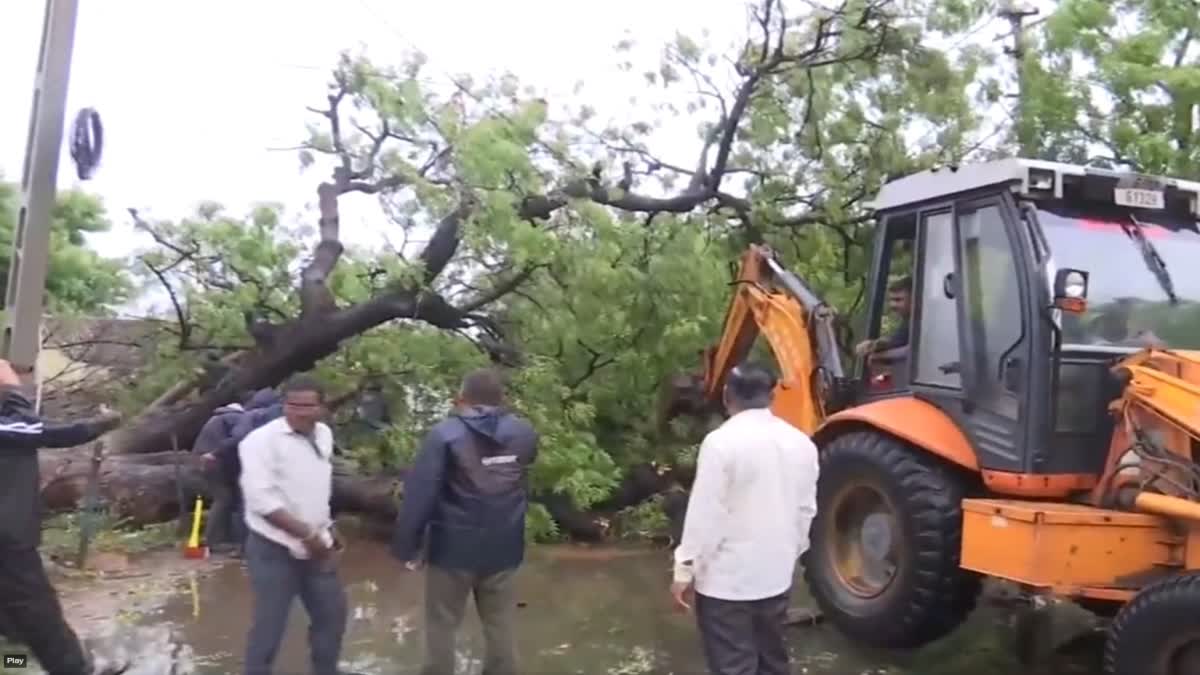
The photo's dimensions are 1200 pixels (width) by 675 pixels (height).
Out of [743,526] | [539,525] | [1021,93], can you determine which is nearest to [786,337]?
[539,525]

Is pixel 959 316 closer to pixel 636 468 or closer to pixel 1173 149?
pixel 636 468

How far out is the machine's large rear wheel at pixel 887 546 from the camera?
19.5ft

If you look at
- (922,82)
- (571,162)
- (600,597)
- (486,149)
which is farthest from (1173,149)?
(600,597)

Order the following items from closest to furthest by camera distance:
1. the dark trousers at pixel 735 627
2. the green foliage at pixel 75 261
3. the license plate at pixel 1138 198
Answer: the dark trousers at pixel 735 627 → the license plate at pixel 1138 198 → the green foliage at pixel 75 261

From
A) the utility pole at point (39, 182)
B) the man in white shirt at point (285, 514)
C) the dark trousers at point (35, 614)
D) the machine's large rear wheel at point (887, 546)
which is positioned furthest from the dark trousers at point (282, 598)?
the machine's large rear wheel at point (887, 546)

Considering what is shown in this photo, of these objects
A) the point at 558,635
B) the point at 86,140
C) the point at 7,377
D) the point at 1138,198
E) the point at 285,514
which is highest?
the point at 86,140

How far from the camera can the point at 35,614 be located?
524 centimetres

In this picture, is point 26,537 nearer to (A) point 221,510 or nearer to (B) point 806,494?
(A) point 221,510

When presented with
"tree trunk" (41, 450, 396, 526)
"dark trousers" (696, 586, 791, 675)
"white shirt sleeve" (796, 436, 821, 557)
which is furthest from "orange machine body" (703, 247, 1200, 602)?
"tree trunk" (41, 450, 396, 526)

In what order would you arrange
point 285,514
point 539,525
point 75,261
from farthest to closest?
1. point 75,261
2. point 539,525
3. point 285,514

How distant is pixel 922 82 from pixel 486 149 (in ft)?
13.1

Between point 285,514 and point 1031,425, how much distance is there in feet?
11.1

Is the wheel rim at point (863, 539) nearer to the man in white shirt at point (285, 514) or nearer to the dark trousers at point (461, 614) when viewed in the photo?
the dark trousers at point (461, 614)

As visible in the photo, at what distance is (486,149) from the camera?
9477 mm
